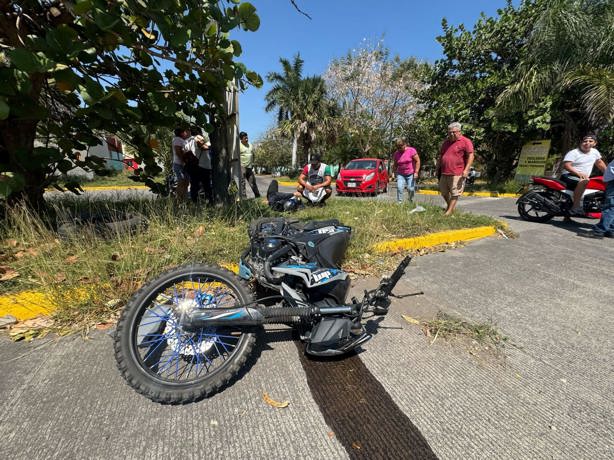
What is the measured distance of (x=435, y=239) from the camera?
14.8 feet

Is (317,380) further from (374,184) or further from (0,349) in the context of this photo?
(374,184)

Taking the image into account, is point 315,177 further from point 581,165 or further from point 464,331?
point 581,165

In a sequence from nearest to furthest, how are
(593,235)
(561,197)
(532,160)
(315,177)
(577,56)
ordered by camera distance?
(593,235), (561,197), (315,177), (577,56), (532,160)

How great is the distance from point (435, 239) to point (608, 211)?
303cm

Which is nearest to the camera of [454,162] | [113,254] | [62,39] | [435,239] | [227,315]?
[227,315]

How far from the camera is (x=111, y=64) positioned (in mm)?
3484

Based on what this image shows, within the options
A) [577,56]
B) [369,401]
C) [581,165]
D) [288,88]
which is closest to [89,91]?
[369,401]

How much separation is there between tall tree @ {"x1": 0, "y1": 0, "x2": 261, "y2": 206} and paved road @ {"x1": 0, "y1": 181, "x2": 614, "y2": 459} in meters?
1.88

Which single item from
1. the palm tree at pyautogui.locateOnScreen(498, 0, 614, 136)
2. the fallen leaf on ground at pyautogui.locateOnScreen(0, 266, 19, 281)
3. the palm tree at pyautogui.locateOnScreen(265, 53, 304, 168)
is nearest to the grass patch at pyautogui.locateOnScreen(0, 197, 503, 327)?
the fallen leaf on ground at pyautogui.locateOnScreen(0, 266, 19, 281)

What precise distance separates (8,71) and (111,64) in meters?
1.57

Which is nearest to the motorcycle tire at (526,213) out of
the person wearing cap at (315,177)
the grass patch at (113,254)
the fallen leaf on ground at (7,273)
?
the grass patch at (113,254)

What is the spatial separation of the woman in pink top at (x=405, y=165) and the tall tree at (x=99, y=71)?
468 cm

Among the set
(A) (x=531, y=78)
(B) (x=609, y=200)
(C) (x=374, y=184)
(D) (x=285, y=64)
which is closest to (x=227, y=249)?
(B) (x=609, y=200)

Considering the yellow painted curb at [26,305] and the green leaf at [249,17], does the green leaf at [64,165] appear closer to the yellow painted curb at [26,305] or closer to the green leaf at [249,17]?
the yellow painted curb at [26,305]
